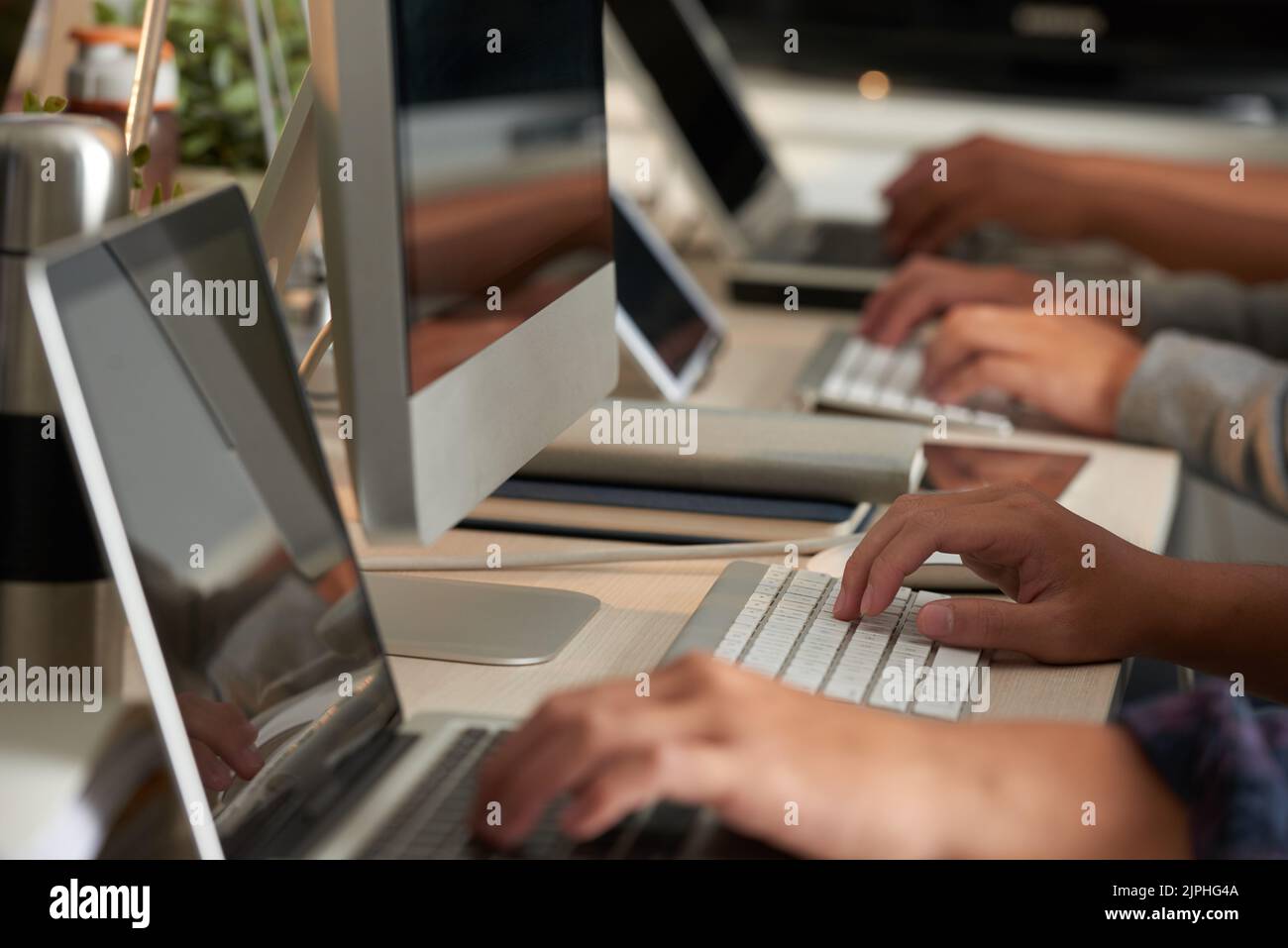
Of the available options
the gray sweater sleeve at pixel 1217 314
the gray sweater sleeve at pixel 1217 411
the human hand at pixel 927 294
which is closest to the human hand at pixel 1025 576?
the gray sweater sleeve at pixel 1217 411

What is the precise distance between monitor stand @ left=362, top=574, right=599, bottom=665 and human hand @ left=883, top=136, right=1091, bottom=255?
926 mm

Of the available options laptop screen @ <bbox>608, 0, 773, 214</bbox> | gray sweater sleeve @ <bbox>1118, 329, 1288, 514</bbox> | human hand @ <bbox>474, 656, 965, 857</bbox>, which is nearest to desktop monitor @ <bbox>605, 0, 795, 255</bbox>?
laptop screen @ <bbox>608, 0, 773, 214</bbox>

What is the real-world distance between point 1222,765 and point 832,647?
0.65ft

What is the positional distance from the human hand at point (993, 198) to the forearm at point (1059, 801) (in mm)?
1067

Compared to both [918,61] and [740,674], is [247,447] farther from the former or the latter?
[918,61]

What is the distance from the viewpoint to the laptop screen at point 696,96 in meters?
1.50

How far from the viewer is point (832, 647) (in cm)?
69

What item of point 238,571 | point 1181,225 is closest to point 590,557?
point 238,571

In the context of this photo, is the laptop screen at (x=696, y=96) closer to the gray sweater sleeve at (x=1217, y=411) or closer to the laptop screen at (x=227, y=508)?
the gray sweater sleeve at (x=1217, y=411)

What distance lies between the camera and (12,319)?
58 centimetres

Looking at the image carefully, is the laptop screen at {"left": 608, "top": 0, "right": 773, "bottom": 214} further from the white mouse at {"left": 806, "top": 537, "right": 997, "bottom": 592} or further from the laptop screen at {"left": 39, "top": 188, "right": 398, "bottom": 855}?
the laptop screen at {"left": 39, "top": 188, "right": 398, "bottom": 855}

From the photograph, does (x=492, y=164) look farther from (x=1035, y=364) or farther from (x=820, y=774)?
(x=1035, y=364)
